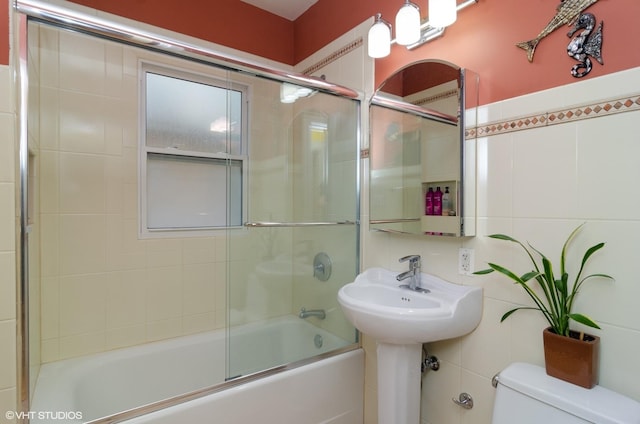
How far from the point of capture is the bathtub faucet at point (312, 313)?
200cm

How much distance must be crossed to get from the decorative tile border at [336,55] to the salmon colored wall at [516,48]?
0.28 m

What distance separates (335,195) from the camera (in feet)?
6.60

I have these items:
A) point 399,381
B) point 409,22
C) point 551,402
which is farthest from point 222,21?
point 551,402

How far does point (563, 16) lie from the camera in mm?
1136

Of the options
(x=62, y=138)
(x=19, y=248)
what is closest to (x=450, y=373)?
(x=19, y=248)

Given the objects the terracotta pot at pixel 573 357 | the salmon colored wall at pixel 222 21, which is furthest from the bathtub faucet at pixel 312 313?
→ the salmon colored wall at pixel 222 21

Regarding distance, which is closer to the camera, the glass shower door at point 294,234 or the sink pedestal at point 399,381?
the sink pedestal at point 399,381

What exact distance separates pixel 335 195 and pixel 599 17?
134 cm

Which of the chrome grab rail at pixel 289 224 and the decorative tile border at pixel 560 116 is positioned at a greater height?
the decorative tile border at pixel 560 116

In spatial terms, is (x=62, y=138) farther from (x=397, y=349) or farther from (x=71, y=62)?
(x=397, y=349)

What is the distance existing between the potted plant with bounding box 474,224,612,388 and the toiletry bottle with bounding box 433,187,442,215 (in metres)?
0.35

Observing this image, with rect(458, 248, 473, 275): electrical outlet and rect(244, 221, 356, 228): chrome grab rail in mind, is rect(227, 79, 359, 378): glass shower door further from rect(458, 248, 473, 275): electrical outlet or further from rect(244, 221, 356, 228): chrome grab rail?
rect(458, 248, 473, 275): electrical outlet

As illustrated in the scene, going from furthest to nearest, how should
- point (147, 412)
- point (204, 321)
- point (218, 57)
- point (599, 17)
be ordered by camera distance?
1. point (204, 321)
2. point (218, 57)
3. point (147, 412)
4. point (599, 17)

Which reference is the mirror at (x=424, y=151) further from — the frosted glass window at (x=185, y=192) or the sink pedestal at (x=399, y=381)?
the frosted glass window at (x=185, y=192)
